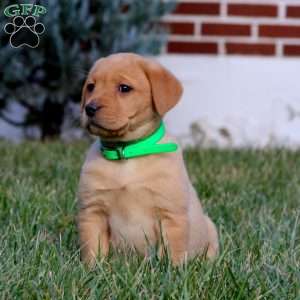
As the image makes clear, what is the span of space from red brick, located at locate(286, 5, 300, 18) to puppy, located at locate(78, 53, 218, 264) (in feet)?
12.8

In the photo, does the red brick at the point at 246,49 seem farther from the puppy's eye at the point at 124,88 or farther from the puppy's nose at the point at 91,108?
the puppy's nose at the point at 91,108

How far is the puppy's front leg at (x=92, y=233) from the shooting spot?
299 cm

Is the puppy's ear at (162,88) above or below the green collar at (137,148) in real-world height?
above

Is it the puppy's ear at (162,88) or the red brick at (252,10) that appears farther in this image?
the red brick at (252,10)

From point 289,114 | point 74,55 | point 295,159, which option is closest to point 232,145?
point 289,114

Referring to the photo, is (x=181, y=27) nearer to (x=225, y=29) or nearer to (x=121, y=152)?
(x=225, y=29)

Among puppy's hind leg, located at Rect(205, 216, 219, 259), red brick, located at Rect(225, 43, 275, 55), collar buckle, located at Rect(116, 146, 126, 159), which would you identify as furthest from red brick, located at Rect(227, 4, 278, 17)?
collar buckle, located at Rect(116, 146, 126, 159)

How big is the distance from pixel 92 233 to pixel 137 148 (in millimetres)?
332

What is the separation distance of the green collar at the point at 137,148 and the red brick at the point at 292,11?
3.93 m

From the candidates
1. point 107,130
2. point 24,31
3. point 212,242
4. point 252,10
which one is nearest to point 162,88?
point 107,130

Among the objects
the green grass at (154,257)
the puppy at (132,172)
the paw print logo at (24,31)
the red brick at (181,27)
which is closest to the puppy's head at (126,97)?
the puppy at (132,172)

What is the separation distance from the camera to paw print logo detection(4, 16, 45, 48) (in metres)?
5.20

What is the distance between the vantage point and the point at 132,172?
9.80 feet

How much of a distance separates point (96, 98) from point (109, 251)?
1.76 feet
